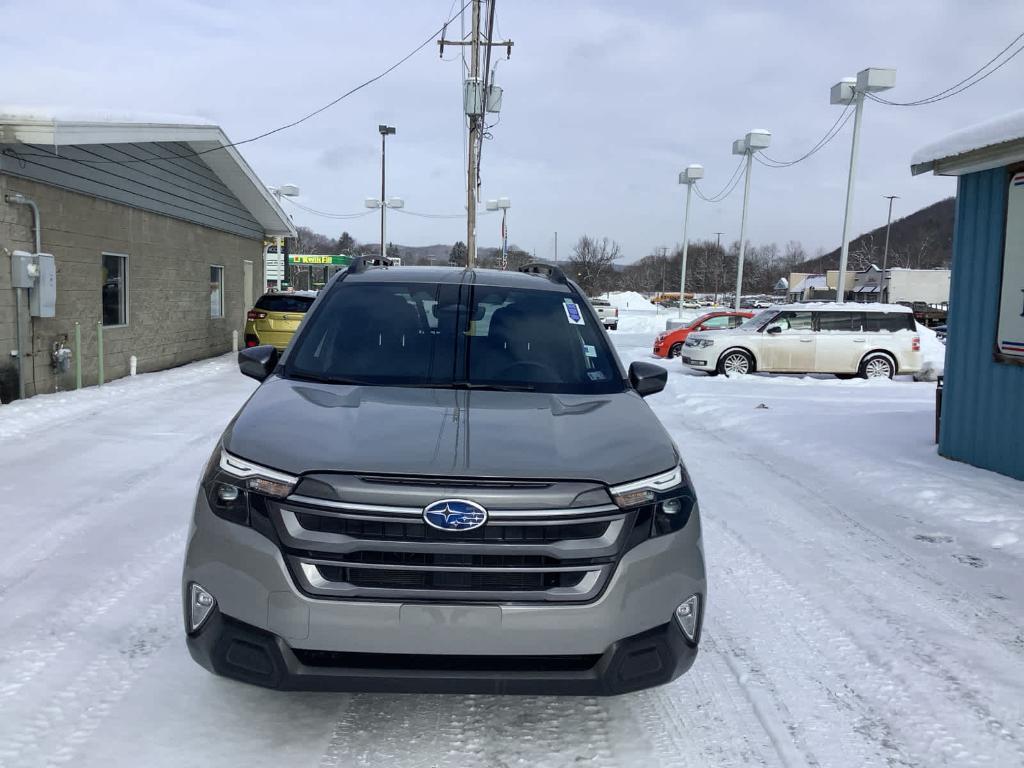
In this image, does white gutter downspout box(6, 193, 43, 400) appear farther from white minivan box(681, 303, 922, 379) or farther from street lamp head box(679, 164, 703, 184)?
street lamp head box(679, 164, 703, 184)

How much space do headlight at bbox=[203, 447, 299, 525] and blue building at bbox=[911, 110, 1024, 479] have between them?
6.68 metres

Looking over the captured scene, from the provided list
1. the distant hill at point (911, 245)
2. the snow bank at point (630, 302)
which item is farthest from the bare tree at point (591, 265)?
the distant hill at point (911, 245)

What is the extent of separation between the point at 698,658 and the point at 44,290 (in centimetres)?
1002

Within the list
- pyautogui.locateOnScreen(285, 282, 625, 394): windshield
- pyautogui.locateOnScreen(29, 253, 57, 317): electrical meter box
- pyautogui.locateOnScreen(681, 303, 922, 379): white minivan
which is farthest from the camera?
pyautogui.locateOnScreen(681, 303, 922, 379): white minivan

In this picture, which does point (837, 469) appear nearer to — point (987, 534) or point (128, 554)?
point (987, 534)

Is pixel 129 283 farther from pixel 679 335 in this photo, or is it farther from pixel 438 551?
pixel 679 335

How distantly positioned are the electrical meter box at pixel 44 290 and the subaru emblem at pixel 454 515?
32.5 feet

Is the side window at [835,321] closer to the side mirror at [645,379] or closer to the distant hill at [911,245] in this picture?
the side mirror at [645,379]

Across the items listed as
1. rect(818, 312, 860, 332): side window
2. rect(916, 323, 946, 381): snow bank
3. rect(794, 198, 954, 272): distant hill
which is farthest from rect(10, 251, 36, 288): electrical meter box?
rect(794, 198, 954, 272): distant hill

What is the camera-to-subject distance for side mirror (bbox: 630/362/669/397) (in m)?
4.23

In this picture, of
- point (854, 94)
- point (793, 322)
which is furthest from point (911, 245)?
point (793, 322)

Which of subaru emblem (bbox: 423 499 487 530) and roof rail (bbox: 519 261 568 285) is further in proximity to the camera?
roof rail (bbox: 519 261 568 285)

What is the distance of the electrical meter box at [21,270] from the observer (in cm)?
1025

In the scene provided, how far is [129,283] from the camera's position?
564 inches
